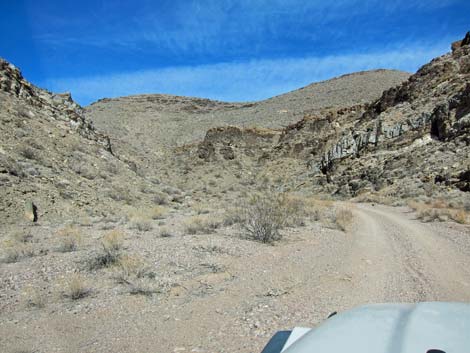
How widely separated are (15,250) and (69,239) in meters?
1.17

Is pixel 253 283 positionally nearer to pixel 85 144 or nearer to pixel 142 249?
pixel 142 249

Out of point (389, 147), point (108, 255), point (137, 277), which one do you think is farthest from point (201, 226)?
point (389, 147)

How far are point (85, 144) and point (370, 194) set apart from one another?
18265mm

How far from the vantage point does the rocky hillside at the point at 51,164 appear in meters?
12.3

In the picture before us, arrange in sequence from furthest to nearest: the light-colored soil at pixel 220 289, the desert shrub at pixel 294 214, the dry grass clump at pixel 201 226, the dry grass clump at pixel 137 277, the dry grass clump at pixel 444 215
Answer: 1. the dry grass clump at pixel 444 215
2. the desert shrub at pixel 294 214
3. the dry grass clump at pixel 201 226
4. the dry grass clump at pixel 137 277
5. the light-colored soil at pixel 220 289

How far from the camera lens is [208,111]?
251 ft

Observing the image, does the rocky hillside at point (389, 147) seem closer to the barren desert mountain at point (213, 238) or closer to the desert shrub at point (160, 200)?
the barren desert mountain at point (213, 238)

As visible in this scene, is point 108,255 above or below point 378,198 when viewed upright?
above

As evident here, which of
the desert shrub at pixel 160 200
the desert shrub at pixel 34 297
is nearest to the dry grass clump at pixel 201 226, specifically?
the desert shrub at pixel 34 297

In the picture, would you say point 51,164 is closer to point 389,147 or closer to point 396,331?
point 396,331

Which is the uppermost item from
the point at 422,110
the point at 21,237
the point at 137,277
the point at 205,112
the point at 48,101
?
the point at 205,112

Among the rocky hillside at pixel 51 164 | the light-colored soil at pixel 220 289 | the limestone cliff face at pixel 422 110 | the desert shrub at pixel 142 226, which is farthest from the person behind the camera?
the limestone cliff face at pixel 422 110

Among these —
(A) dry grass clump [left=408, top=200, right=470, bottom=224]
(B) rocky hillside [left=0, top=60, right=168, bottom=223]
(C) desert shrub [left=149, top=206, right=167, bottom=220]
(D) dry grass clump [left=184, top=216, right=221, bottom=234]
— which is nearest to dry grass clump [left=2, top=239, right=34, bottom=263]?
(B) rocky hillside [left=0, top=60, right=168, bottom=223]

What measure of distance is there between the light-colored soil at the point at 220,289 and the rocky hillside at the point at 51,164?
11.4ft
